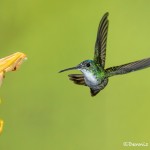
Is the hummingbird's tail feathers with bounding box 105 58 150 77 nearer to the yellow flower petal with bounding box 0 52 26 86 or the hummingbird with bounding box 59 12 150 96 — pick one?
the hummingbird with bounding box 59 12 150 96

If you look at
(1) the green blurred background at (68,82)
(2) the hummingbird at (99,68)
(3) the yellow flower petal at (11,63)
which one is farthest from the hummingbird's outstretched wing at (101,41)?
(1) the green blurred background at (68,82)

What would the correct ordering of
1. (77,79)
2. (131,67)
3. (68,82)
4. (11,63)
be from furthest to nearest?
(68,82)
(77,79)
(131,67)
(11,63)

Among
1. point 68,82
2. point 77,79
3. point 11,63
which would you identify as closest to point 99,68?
point 77,79

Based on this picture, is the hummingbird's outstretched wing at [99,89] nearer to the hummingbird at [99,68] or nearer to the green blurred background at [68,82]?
the hummingbird at [99,68]

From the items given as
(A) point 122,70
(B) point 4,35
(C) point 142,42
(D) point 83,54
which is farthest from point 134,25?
(A) point 122,70

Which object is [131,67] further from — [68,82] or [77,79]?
[68,82]

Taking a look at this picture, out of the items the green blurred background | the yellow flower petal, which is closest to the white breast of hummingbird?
the yellow flower petal
